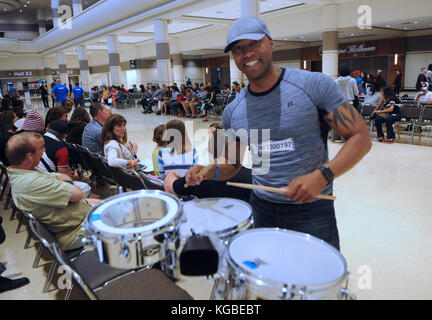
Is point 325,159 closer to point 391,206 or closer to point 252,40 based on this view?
point 252,40

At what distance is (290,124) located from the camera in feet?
4.89

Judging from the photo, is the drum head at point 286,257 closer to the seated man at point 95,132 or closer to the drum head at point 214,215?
the drum head at point 214,215

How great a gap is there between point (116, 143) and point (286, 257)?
3.14 meters

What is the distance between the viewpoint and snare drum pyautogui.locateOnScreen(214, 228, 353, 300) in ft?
3.64

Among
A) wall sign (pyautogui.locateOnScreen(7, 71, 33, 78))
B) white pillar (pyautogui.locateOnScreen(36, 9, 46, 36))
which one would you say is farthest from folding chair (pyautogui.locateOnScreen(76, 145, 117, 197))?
wall sign (pyautogui.locateOnScreen(7, 71, 33, 78))

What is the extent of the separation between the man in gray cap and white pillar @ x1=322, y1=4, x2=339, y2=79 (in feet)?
36.5

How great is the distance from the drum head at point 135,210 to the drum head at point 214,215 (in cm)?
12

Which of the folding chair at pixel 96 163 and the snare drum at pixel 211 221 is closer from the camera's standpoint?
the snare drum at pixel 211 221

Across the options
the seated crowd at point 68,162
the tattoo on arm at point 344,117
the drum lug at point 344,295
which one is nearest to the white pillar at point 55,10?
the seated crowd at point 68,162

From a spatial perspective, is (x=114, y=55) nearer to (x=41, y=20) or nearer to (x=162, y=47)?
(x=162, y=47)

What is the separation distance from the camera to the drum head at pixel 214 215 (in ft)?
5.27

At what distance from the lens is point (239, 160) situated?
191 cm

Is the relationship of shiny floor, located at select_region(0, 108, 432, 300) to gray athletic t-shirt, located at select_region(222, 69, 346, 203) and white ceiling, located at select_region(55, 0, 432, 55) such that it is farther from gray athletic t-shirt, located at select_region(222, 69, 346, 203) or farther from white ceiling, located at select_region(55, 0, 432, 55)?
white ceiling, located at select_region(55, 0, 432, 55)
